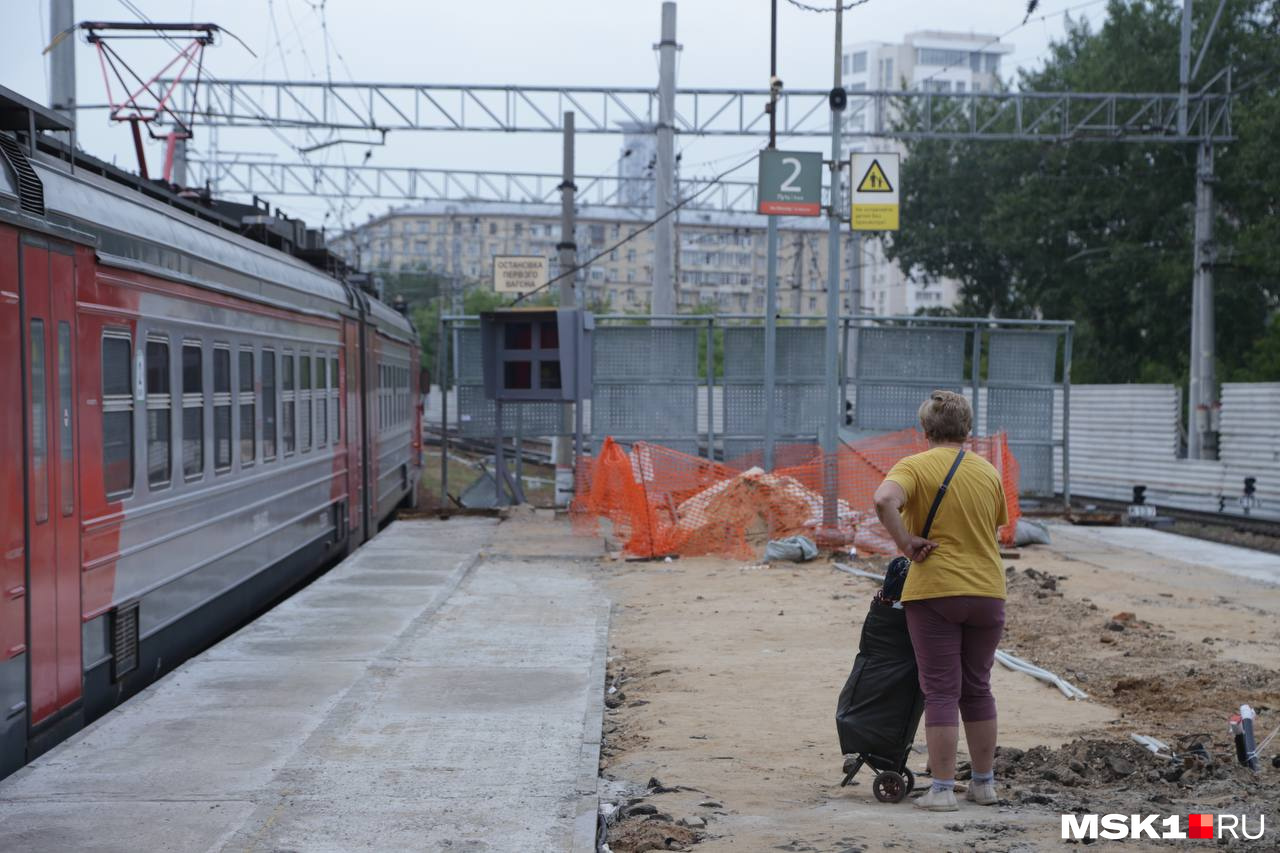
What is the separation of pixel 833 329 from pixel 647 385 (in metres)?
4.09

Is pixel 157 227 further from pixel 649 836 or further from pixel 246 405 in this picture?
pixel 649 836

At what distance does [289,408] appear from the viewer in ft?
44.7

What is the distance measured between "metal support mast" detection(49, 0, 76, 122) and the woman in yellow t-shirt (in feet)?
39.4

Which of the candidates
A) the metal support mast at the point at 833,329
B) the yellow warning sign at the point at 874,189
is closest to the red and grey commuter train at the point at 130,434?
the metal support mast at the point at 833,329

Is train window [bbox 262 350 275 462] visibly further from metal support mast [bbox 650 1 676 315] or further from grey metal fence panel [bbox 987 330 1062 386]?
grey metal fence panel [bbox 987 330 1062 386]

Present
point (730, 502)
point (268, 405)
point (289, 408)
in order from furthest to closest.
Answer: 1. point (730, 502)
2. point (289, 408)
3. point (268, 405)

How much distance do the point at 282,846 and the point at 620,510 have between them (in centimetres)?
1374

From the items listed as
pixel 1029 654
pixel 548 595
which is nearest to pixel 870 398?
pixel 548 595

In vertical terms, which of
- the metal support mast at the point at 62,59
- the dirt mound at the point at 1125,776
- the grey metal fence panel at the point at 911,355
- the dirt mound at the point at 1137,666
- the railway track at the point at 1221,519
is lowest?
the railway track at the point at 1221,519

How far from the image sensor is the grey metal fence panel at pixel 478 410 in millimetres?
23766

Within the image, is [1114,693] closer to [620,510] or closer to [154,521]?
[154,521]

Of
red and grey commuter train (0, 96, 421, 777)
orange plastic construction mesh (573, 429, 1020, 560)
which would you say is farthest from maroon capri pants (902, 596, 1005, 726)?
orange plastic construction mesh (573, 429, 1020, 560)

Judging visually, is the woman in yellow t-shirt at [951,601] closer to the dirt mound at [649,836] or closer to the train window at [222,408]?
the dirt mound at [649,836]

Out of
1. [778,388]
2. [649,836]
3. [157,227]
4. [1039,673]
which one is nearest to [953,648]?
[649,836]
